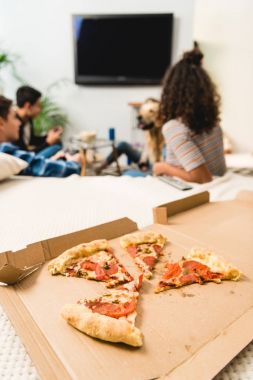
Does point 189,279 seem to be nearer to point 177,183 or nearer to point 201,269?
point 201,269

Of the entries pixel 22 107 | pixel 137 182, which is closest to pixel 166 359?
pixel 137 182

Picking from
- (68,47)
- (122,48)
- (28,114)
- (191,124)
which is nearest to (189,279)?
(191,124)

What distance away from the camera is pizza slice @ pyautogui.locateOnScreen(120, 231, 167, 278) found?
26.4 inches

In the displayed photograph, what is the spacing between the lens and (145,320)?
1.66ft

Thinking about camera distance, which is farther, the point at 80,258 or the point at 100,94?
the point at 100,94

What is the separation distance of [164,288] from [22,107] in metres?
2.76

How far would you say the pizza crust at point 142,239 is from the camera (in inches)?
29.3

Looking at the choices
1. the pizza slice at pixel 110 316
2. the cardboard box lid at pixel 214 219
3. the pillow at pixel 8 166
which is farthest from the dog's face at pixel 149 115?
the pizza slice at pixel 110 316

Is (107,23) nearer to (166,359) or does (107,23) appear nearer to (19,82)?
(19,82)

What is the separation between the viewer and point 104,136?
4.02 metres

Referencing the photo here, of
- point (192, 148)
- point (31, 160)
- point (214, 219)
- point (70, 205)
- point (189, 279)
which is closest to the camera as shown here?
point (189, 279)

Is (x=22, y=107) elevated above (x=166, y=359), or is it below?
above

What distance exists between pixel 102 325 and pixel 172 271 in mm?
224

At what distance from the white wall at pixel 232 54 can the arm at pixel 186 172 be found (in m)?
2.39
